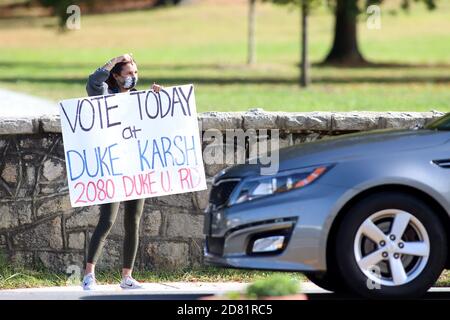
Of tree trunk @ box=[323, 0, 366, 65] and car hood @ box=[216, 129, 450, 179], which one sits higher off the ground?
car hood @ box=[216, 129, 450, 179]

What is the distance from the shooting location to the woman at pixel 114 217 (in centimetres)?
885

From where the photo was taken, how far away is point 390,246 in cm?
763

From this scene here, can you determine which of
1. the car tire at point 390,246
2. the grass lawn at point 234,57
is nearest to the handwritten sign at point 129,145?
the car tire at point 390,246

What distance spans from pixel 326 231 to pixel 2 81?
25.7 metres

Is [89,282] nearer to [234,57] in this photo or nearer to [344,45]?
[344,45]

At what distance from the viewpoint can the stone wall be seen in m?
9.72

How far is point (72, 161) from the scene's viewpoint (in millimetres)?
→ 9023

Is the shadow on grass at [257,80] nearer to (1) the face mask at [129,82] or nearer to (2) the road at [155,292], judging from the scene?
(2) the road at [155,292]

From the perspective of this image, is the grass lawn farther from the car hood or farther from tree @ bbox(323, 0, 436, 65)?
the car hood

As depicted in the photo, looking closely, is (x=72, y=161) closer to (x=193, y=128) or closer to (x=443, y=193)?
(x=193, y=128)

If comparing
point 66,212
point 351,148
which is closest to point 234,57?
point 66,212

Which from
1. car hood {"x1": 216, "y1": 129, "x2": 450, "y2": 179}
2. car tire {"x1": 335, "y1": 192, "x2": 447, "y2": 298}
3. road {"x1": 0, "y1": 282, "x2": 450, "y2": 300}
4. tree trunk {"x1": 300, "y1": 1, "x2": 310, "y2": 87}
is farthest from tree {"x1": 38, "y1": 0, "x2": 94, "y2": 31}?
car tire {"x1": 335, "y1": 192, "x2": 447, "y2": 298}

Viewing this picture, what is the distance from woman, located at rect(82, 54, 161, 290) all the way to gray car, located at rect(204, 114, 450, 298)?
1.27 m
